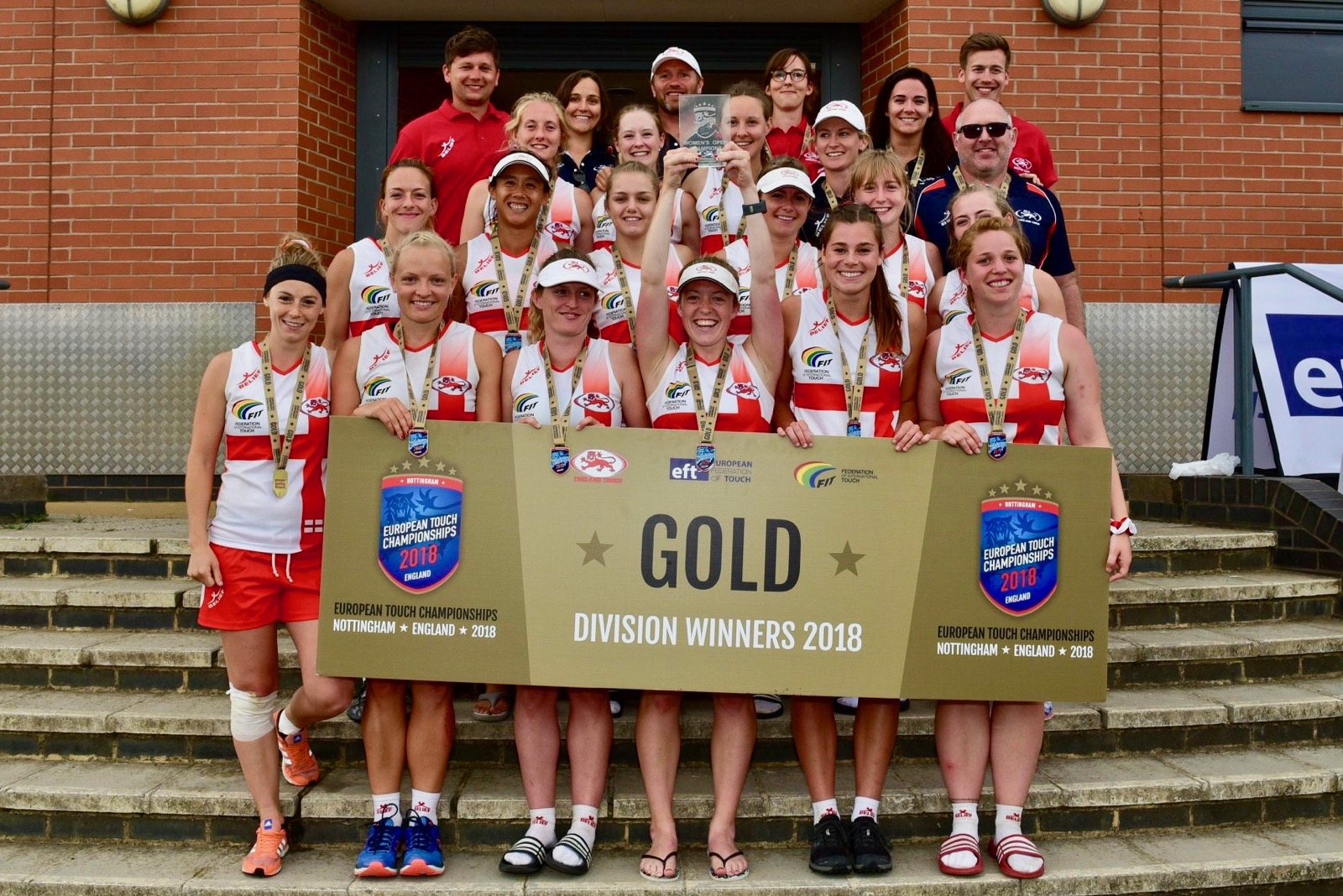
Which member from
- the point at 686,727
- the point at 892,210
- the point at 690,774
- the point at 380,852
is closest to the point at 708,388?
the point at 892,210

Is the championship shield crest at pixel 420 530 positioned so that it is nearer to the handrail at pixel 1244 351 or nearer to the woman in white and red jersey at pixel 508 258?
the woman in white and red jersey at pixel 508 258

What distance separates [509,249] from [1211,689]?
370 cm

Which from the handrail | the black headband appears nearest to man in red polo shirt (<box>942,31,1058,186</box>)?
the handrail

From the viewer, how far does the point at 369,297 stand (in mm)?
4203

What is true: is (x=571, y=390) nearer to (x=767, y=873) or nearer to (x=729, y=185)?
(x=729, y=185)

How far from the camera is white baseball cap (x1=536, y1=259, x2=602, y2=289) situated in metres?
3.62

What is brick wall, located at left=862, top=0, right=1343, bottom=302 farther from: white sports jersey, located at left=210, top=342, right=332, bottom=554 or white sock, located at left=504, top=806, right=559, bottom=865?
white sock, located at left=504, top=806, right=559, bottom=865

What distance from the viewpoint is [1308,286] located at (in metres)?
6.73

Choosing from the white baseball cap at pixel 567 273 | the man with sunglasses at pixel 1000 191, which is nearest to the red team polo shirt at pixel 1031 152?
the man with sunglasses at pixel 1000 191

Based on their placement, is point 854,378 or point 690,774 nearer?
point 854,378

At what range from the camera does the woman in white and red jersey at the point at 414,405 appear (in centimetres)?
358

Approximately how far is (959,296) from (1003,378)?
40 centimetres

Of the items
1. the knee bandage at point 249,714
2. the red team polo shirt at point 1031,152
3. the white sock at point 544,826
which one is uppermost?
the red team polo shirt at point 1031,152

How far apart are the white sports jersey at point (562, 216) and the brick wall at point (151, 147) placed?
3.83 metres
